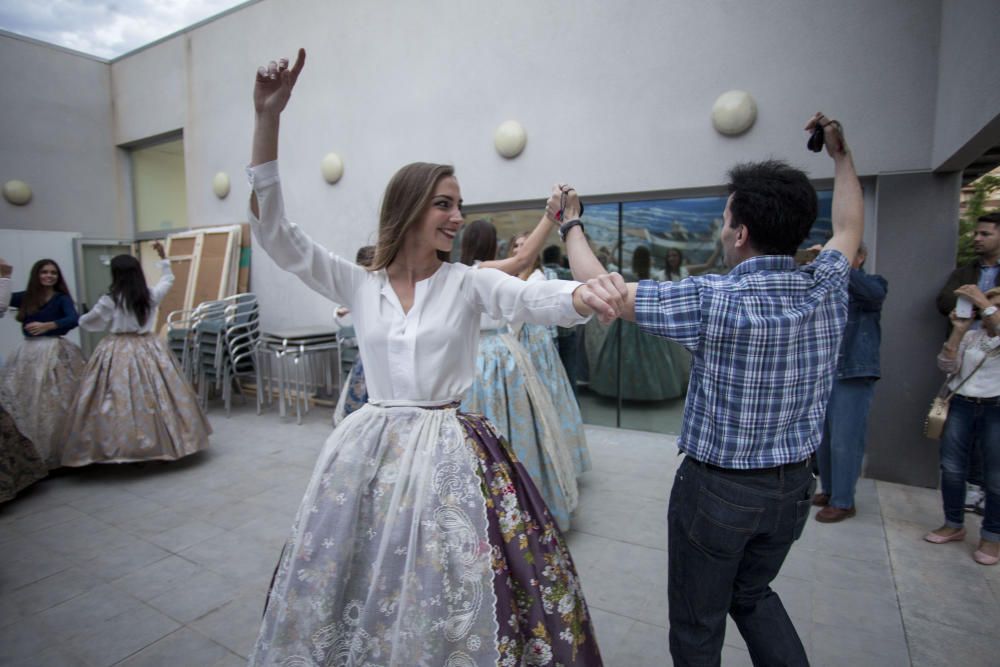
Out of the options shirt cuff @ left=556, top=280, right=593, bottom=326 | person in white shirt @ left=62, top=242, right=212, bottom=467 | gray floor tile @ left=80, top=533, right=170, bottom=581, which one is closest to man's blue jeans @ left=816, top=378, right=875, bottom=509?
shirt cuff @ left=556, top=280, right=593, bottom=326

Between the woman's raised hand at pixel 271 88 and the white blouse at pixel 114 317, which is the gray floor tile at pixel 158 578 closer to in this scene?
the white blouse at pixel 114 317

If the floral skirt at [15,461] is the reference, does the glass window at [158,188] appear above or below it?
above

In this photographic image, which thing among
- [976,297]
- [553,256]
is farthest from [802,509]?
[553,256]

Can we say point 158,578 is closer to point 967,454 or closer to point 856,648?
point 856,648

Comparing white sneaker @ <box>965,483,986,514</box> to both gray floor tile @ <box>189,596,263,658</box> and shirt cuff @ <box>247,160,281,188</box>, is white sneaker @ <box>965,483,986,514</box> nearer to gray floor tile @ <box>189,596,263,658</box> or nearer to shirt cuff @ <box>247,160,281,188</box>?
gray floor tile @ <box>189,596,263,658</box>

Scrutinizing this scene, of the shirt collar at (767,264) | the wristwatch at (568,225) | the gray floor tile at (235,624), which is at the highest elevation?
the wristwatch at (568,225)

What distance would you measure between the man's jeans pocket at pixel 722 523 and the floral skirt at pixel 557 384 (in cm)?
208

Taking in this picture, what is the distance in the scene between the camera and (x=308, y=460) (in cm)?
468

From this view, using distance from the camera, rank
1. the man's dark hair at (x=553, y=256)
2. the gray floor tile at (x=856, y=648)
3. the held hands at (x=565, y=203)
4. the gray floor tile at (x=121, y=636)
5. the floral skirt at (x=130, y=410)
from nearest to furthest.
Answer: the held hands at (x=565, y=203), the gray floor tile at (x=856, y=648), the gray floor tile at (x=121, y=636), the floral skirt at (x=130, y=410), the man's dark hair at (x=553, y=256)

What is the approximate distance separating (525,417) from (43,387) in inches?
160

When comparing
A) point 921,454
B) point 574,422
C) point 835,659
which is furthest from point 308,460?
point 921,454

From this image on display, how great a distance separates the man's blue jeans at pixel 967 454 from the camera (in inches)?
110

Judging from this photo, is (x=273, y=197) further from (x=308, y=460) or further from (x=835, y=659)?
(x=308, y=460)

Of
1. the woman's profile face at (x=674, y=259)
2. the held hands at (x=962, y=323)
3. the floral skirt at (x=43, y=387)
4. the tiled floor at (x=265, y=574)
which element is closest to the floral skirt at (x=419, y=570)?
the tiled floor at (x=265, y=574)
